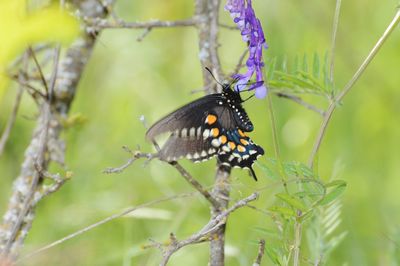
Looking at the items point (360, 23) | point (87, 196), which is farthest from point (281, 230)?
point (360, 23)

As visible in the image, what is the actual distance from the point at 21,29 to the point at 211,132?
1.07 m

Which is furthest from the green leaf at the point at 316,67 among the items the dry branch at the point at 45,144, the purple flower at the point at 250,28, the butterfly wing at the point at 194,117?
the dry branch at the point at 45,144

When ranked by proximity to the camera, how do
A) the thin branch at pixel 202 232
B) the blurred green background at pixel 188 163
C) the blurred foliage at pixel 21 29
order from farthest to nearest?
the blurred green background at pixel 188 163 → the thin branch at pixel 202 232 → the blurred foliage at pixel 21 29

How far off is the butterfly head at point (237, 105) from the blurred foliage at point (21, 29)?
1.04m

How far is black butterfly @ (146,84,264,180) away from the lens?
75.5 inches

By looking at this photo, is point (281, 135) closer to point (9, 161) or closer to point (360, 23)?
point (360, 23)

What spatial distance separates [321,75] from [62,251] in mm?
1484

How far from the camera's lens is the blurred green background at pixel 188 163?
Result: 308 cm

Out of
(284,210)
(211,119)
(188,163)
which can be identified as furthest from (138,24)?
(188,163)

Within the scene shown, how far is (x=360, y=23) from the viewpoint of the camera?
14.3ft

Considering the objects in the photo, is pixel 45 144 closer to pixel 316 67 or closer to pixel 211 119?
pixel 211 119

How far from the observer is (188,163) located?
364 centimetres

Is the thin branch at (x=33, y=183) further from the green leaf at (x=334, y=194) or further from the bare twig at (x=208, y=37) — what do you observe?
the green leaf at (x=334, y=194)

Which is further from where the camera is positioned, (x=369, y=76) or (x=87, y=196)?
Answer: (x=369, y=76)
